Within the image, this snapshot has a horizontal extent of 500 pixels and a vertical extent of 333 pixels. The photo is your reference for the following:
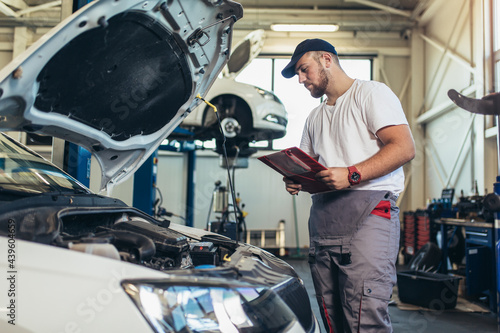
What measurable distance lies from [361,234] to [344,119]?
469mm

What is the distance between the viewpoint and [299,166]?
1.54 metres

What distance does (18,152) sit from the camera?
1619mm

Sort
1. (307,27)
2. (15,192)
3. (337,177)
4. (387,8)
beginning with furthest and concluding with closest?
(387,8) → (307,27) → (337,177) → (15,192)

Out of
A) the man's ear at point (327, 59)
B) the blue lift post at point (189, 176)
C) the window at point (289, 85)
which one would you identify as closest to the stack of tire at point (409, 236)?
the window at point (289, 85)

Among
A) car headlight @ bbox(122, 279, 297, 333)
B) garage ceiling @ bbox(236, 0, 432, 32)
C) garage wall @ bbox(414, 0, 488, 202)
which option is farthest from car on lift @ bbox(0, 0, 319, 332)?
garage ceiling @ bbox(236, 0, 432, 32)

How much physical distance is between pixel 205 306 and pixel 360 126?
38.6 inches

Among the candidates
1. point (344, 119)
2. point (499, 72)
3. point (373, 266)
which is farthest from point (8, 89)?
point (499, 72)

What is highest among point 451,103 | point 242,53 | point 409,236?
point 242,53

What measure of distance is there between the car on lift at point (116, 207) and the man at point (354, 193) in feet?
0.67

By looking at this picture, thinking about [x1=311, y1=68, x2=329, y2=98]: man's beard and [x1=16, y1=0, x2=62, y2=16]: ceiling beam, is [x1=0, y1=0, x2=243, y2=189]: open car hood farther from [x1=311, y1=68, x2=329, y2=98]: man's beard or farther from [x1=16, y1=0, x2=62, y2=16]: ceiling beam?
[x1=16, y1=0, x2=62, y2=16]: ceiling beam

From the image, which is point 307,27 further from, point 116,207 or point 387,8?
point 116,207

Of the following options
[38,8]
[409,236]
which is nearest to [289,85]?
[409,236]

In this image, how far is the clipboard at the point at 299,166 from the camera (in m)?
1.45

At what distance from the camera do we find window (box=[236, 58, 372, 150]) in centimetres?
825
